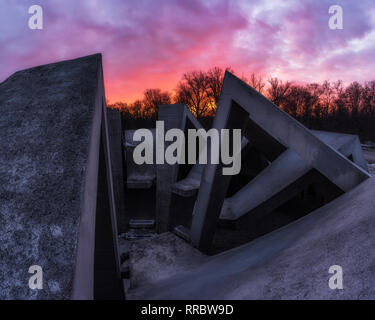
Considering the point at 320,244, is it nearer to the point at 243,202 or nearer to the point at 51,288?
the point at 51,288

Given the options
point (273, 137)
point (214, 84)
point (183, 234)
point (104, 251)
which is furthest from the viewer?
point (214, 84)

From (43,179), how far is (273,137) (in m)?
5.09

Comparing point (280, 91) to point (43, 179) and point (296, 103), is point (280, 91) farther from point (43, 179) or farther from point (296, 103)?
point (43, 179)

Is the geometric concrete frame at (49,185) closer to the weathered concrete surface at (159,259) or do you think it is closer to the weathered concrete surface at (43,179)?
the weathered concrete surface at (43,179)

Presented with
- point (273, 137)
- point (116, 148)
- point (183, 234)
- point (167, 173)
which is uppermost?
point (116, 148)

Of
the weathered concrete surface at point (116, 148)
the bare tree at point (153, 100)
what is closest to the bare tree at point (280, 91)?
the bare tree at point (153, 100)

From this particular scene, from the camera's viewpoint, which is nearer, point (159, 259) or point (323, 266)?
point (323, 266)

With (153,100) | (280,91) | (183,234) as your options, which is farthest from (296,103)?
(183,234)

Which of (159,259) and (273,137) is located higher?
(273,137)

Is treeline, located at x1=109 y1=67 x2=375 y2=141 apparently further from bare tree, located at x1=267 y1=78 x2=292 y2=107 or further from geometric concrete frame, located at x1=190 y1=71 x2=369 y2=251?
geometric concrete frame, located at x1=190 y1=71 x2=369 y2=251

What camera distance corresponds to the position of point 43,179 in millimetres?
1969

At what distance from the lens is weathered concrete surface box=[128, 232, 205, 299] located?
4.89 meters
